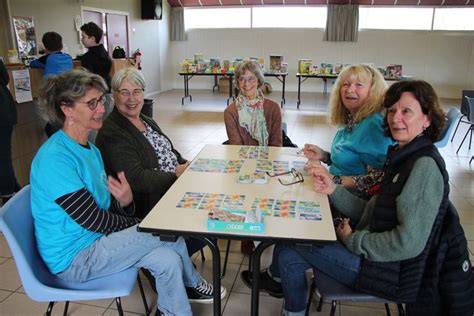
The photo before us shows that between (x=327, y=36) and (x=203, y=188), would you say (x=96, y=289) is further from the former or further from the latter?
(x=327, y=36)

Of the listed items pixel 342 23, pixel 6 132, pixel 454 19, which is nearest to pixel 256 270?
pixel 6 132

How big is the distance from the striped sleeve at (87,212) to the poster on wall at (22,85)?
7.94 feet

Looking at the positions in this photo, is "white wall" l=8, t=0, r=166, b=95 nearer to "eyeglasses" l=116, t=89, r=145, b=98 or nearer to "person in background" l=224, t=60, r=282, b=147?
"person in background" l=224, t=60, r=282, b=147

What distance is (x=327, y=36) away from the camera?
10016 mm

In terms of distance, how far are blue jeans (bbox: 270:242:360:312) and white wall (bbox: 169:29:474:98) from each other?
30.7ft

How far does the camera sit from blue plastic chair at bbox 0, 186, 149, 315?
1.39m

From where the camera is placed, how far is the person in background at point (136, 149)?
1.98 meters

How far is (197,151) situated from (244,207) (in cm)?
357

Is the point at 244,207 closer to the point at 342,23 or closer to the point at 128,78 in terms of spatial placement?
the point at 128,78

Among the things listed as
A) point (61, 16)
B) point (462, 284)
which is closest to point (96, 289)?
point (462, 284)

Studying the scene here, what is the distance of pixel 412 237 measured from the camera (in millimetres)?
1327

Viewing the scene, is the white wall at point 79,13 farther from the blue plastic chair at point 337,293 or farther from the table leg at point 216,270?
the blue plastic chair at point 337,293

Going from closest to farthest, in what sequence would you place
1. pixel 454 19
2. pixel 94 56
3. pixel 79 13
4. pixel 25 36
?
pixel 94 56
pixel 25 36
pixel 79 13
pixel 454 19

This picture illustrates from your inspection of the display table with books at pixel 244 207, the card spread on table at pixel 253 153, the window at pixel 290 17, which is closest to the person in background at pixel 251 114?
the card spread on table at pixel 253 153
